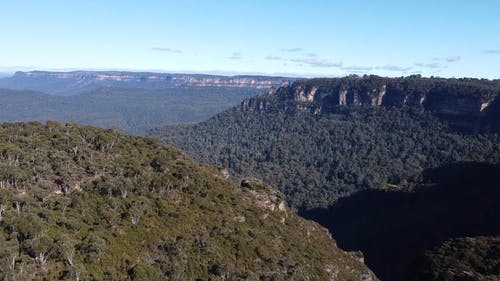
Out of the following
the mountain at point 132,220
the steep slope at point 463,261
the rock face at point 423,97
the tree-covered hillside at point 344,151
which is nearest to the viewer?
the mountain at point 132,220

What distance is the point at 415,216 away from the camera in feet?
273

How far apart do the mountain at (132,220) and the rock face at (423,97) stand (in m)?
98.6

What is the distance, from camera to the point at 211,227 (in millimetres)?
45875

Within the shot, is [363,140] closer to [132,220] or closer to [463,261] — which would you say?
[463,261]

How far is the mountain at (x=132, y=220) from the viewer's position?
34.1 m

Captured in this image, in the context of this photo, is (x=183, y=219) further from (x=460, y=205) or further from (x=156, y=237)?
(x=460, y=205)

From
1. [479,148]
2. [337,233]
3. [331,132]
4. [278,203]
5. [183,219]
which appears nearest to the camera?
[183,219]

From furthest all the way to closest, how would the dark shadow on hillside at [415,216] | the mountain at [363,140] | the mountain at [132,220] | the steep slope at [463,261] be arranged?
the mountain at [363,140], the dark shadow on hillside at [415,216], the steep slope at [463,261], the mountain at [132,220]

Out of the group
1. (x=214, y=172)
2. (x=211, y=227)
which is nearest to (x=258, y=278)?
(x=211, y=227)

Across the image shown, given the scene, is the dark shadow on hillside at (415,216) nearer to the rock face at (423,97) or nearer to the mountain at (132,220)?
the mountain at (132,220)

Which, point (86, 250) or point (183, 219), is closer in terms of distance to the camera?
point (86, 250)

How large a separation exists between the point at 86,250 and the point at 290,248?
2107 centimetres

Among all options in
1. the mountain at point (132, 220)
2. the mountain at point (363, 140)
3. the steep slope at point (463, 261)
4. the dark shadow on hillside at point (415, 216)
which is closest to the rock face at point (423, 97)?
the mountain at point (363, 140)

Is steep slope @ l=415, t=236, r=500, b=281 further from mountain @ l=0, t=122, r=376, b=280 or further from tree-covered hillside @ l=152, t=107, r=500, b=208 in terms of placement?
tree-covered hillside @ l=152, t=107, r=500, b=208
